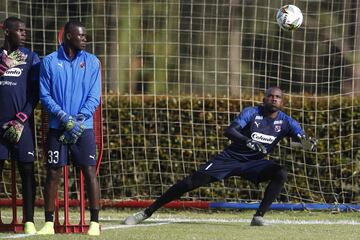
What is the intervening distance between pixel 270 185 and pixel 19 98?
2.90 meters

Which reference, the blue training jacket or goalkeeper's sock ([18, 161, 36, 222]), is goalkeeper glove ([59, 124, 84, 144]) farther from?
goalkeeper's sock ([18, 161, 36, 222])

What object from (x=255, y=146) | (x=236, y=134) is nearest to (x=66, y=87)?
(x=236, y=134)

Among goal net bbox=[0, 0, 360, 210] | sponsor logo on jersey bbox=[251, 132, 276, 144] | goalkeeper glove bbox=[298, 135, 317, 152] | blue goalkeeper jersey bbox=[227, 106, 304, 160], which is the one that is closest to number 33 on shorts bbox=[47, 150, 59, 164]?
blue goalkeeper jersey bbox=[227, 106, 304, 160]

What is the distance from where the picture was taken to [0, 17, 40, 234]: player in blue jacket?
9828mm

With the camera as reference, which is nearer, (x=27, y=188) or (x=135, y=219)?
(x=27, y=188)

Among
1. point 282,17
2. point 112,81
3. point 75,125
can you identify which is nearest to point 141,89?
point 112,81

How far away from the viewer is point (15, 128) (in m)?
9.72

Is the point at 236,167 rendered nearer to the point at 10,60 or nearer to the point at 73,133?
the point at 73,133

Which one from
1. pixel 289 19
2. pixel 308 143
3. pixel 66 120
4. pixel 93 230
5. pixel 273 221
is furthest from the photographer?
pixel 289 19

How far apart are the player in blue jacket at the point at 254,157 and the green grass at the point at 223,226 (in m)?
0.35

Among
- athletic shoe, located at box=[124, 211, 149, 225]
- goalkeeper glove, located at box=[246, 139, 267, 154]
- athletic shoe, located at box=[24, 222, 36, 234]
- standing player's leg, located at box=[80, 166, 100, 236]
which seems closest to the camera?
standing player's leg, located at box=[80, 166, 100, 236]

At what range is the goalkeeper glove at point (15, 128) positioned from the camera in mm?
9719

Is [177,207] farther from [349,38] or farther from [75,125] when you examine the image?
[75,125]

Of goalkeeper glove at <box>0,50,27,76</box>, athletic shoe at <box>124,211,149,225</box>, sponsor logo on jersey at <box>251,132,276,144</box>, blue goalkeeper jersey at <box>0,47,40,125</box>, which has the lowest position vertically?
athletic shoe at <box>124,211,149,225</box>
